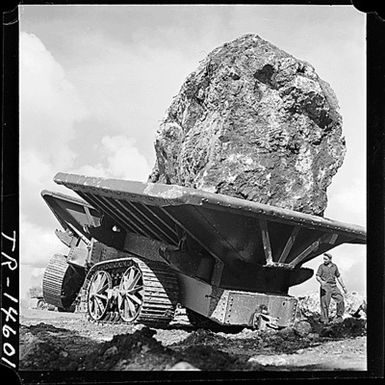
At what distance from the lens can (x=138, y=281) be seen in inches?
301

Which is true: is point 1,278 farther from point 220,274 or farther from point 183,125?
point 183,125

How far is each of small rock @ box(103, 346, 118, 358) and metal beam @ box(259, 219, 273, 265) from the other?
179 centimetres

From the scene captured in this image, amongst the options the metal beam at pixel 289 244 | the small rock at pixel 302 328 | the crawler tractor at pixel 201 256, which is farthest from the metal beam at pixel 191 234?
the small rock at pixel 302 328

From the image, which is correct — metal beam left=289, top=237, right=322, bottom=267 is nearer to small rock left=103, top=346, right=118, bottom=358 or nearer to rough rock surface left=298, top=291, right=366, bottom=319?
rough rock surface left=298, top=291, right=366, bottom=319

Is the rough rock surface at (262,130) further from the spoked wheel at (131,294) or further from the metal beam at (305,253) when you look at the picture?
the spoked wheel at (131,294)

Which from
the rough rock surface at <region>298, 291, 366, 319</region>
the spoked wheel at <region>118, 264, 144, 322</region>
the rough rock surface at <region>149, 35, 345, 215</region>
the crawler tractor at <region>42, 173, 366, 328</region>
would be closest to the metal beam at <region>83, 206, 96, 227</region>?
the crawler tractor at <region>42, 173, 366, 328</region>

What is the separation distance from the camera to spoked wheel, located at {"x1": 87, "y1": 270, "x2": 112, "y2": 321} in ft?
26.5

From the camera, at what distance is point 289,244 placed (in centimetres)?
732

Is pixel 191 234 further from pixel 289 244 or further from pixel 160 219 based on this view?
pixel 289 244

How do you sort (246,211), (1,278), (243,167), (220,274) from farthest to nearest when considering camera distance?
(243,167) → (220,274) → (246,211) → (1,278)

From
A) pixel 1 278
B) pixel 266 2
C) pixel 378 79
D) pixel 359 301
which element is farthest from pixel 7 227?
pixel 359 301

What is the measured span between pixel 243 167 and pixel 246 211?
4.89 feet

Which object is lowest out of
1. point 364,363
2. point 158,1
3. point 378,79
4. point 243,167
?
point 364,363

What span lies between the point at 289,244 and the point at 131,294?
169cm
